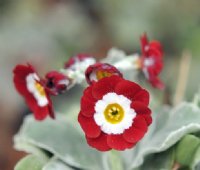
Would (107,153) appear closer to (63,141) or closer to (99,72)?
(63,141)

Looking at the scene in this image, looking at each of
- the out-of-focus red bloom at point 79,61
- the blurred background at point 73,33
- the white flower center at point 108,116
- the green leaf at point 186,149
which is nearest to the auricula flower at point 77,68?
the out-of-focus red bloom at point 79,61

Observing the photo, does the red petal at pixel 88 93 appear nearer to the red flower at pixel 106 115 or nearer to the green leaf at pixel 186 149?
the red flower at pixel 106 115

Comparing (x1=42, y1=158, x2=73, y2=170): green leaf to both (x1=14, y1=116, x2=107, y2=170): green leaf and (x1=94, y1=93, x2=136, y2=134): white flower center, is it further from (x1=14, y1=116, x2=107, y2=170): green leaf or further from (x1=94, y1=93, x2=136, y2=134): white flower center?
(x1=94, y1=93, x2=136, y2=134): white flower center

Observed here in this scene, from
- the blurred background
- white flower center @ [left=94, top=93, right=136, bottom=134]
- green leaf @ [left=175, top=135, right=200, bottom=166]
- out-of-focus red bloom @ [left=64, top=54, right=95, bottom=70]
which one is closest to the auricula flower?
out-of-focus red bloom @ [left=64, top=54, right=95, bottom=70]

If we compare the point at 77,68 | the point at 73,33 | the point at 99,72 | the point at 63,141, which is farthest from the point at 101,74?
the point at 73,33

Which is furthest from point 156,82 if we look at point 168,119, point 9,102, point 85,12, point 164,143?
point 85,12
